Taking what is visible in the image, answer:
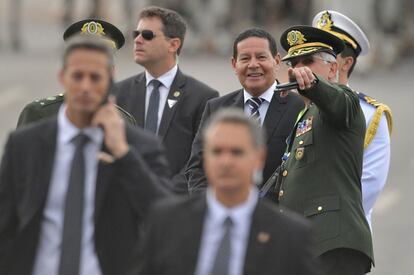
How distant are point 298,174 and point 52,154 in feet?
8.16

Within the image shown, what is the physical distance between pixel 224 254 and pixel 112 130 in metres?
0.84

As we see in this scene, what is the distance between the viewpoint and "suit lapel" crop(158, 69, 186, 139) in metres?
11.3

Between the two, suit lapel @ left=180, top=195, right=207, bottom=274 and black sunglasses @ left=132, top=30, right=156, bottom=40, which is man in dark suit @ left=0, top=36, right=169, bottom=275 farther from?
black sunglasses @ left=132, top=30, right=156, bottom=40

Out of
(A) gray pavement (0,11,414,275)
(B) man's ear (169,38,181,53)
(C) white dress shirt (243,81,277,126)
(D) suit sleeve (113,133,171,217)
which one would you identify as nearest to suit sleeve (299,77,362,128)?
(C) white dress shirt (243,81,277,126)

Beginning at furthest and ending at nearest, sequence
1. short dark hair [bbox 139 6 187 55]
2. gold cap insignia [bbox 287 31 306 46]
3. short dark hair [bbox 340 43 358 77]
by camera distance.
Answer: short dark hair [bbox 139 6 187 55] → short dark hair [bbox 340 43 358 77] → gold cap insignia [bbox 287 31 306 46]

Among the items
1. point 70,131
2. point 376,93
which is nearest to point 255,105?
point 70,131

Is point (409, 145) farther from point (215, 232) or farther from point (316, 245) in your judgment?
point (215, 232)

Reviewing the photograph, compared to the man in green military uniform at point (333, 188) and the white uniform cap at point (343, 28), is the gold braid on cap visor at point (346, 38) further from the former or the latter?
the man in green military uniform at point (333, 188)

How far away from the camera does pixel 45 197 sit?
7.51m

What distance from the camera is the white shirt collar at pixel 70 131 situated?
752 cm

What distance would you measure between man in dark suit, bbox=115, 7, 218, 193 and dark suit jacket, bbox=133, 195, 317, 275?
13.0 feet

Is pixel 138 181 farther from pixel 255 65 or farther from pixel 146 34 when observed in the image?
pixel 146 34

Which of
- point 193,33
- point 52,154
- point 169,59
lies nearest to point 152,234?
point 52,154

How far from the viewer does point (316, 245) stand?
9.63m
